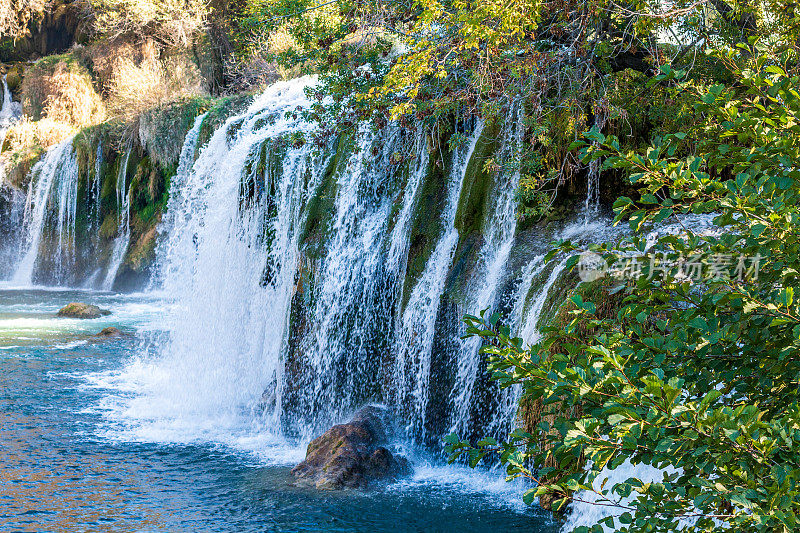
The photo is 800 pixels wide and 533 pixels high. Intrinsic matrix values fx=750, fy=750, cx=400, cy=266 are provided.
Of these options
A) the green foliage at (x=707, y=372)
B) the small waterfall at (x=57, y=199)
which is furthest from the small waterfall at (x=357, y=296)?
the small waterfall at (x=57, y=199)

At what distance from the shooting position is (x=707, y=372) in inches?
96.7

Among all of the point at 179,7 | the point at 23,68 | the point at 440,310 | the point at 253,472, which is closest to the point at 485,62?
the point at 440,310

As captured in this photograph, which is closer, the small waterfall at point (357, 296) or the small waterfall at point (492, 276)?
the small waterfall at point (492, 276)

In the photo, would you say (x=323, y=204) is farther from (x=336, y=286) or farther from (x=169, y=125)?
(x=169, y=125)

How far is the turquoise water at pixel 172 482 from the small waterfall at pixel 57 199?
12477 mm

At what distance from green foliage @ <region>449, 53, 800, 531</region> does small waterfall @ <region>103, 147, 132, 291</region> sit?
70.4 ft

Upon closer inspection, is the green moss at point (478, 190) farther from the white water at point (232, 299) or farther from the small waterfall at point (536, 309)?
the white water at point (232, 299)

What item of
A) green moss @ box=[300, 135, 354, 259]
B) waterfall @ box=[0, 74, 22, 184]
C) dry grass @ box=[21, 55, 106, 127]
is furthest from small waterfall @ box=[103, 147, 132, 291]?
green moss @ box=[300, 135, 354, 259]

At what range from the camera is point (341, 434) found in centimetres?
803

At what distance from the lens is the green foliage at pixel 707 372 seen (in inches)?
81.2

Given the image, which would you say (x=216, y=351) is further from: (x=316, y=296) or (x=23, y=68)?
(x=23, y=68)

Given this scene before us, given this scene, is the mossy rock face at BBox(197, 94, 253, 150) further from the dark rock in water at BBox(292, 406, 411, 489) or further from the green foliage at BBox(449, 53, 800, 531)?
the green foliage at BBox(449, 53, 800, 531)

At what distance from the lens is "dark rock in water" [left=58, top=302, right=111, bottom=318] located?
55.9ft

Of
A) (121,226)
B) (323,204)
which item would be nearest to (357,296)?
(323,204)
